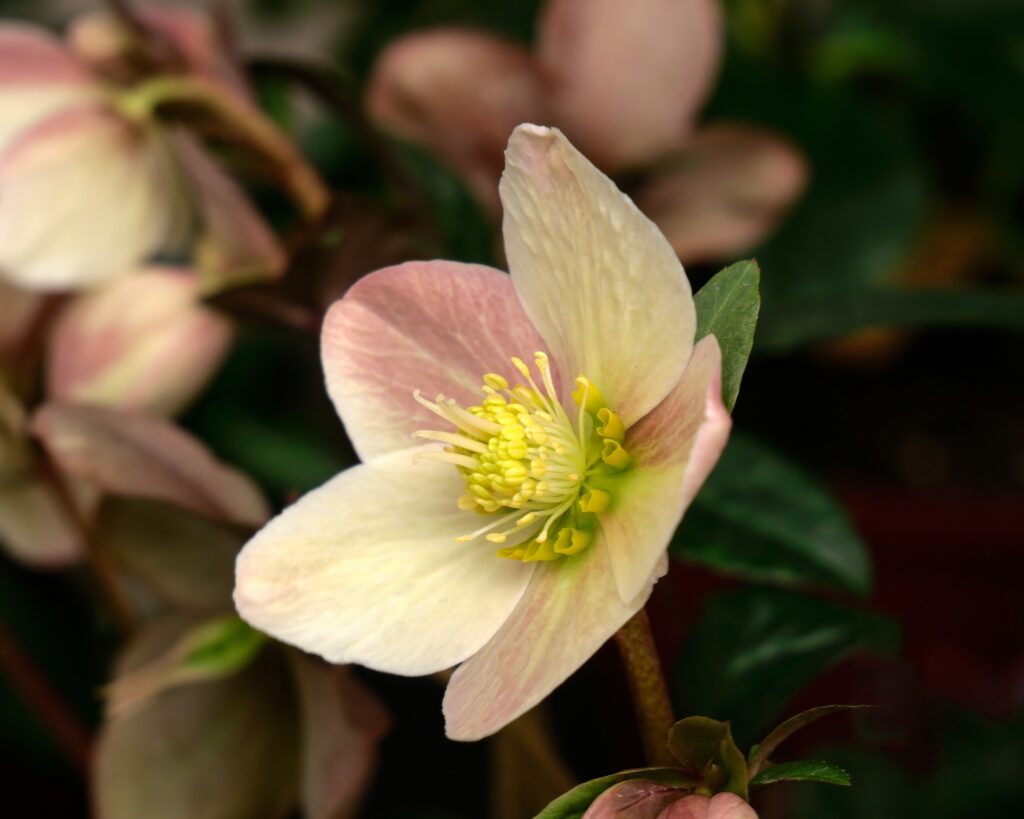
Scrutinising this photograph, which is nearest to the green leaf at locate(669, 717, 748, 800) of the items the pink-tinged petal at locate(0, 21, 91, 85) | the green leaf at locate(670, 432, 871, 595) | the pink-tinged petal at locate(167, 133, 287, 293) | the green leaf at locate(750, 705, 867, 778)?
the green leaf at locate(750, 705, 867, 778)

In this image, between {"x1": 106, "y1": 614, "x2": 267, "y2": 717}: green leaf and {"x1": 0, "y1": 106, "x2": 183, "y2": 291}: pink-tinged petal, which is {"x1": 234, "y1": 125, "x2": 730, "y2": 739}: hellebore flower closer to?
{"x1": 106, "y1": 614, "x2": 267, "y2": 717}: green leaf

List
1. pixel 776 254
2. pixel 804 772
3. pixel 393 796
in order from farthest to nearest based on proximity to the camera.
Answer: pixel 776 254 → pixel 393 796 → pixel 804 772

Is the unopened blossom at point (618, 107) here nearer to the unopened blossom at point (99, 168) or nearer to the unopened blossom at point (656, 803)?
the unopened blossom at point (99, 168)

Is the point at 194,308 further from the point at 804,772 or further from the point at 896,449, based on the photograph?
the point at 896,449

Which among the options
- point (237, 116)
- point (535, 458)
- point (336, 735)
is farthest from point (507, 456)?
point (237, 116)

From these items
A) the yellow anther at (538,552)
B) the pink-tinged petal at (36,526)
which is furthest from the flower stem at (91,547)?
the yellow anther at (538,552)

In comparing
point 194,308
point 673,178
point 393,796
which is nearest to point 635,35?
point 673,178
